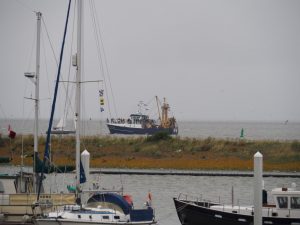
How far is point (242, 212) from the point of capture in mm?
45750

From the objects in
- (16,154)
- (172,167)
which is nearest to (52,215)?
(172,167)

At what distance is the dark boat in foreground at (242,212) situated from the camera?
4422cm

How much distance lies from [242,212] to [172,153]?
50.5m

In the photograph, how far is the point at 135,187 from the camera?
68.9m

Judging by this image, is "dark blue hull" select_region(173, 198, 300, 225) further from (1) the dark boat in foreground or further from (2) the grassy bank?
(2) the grassy bank

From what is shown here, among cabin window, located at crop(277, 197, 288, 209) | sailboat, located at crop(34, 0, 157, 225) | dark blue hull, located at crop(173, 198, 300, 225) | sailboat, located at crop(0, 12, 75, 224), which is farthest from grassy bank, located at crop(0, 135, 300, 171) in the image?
sailboat, located at crop(34, 0, 157, 225)

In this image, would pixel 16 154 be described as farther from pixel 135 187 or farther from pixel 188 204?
pixel 188 204

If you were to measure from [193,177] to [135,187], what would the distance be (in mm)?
10667

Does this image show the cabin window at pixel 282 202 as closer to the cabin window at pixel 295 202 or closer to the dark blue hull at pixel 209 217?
the cabin window at pixel 295 202

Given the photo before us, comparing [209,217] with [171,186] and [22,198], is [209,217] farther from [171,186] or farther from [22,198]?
[171,186]

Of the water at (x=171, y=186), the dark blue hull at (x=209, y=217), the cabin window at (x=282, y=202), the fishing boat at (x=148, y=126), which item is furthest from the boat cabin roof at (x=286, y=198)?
the fishing boat at (x=148, y=126)

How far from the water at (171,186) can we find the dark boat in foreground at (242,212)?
4.68 m

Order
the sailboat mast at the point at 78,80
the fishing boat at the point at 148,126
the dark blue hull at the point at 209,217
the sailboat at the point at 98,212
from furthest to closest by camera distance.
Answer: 1. the fishing boat at the point at 148,126
2. the dark blue hull at the point at 209,217
3. the sailboat mast at the point at 78,80
4. the sailboat at the point at 98,212

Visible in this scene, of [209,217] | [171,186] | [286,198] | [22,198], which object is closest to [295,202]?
[286,198]
